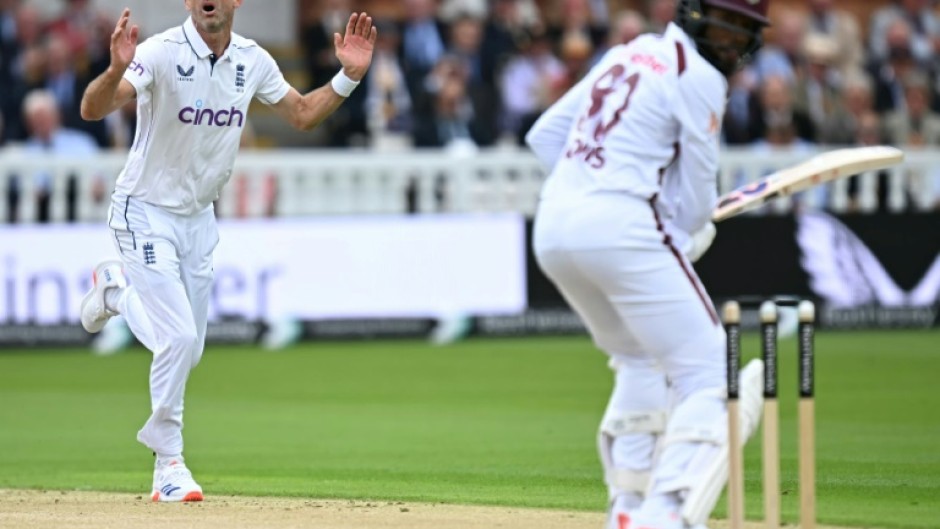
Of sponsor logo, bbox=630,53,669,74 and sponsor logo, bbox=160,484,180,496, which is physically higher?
sponsor logo, bbox=630,53,669,74

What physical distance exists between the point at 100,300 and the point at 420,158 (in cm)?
872

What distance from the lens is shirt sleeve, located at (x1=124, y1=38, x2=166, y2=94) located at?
8.25 metres

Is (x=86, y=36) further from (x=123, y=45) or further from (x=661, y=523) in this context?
(x=661, y=523)

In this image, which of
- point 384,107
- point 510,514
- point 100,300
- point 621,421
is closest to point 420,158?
point 384,107

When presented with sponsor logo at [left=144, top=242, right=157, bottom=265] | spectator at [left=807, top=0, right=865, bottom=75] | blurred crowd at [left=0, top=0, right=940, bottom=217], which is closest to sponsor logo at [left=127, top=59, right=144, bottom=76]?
sponsor logo at [left=144, top=242, right=157, bottom=265]

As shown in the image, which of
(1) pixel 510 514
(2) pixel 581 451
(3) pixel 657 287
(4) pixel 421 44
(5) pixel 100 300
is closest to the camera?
(3) pixel 657 287

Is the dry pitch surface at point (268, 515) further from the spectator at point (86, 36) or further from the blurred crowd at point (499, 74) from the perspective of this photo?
the spectator at point (86, 36)

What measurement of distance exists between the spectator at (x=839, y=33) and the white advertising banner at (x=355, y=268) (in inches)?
222

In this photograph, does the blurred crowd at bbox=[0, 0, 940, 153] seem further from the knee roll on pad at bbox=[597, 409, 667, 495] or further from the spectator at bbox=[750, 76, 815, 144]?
the knee roll on pad at bbox=[597, 409, 667, 495]

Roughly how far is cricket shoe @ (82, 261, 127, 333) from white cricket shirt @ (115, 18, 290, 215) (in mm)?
610

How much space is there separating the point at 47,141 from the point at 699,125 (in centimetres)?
1214

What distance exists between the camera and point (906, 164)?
1830 centimetres

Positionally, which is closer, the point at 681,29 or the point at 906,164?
the point at 681,29

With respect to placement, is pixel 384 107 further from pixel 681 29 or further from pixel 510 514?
pixel 681 29
